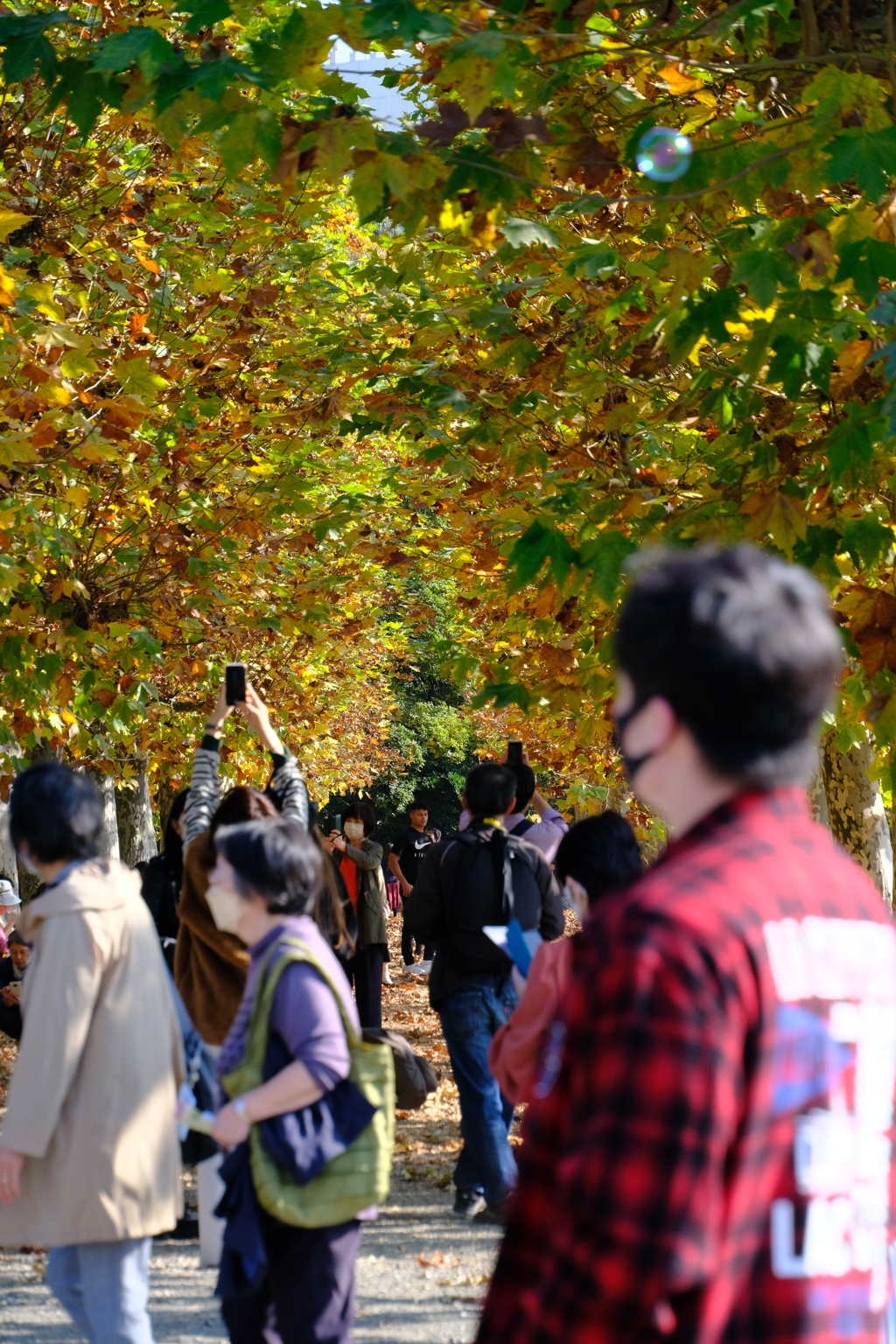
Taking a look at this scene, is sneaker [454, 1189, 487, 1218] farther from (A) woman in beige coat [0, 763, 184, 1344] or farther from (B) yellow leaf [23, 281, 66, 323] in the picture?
(B) yellow leaf [23, 281, 66, 323]

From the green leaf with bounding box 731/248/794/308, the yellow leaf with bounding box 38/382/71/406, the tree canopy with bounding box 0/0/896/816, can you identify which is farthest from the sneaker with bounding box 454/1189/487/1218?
the green leaf with bounding box 731/248/794/308

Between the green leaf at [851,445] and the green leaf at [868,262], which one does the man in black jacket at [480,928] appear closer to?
the green leaf at [851,445]

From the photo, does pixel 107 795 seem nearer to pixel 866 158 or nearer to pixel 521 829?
pixel 521 829

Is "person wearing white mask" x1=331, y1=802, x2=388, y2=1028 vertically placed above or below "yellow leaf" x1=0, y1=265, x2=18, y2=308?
below

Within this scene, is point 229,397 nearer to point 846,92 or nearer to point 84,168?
point 84,168

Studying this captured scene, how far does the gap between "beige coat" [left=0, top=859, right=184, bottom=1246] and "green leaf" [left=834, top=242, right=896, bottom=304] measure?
2.69 m

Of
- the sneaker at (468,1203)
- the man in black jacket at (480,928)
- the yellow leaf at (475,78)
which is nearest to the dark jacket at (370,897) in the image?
the sneaker at (468,1203)

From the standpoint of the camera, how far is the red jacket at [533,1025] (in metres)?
3.88

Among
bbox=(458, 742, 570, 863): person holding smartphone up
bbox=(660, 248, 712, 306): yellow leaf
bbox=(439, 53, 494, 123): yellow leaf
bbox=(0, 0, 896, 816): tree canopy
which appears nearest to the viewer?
bbox=(439, 53, 494, 123): yellow leaf

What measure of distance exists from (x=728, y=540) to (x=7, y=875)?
11.5 m

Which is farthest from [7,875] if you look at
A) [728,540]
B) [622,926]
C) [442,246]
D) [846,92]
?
[622,926]

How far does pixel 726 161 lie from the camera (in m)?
4.60

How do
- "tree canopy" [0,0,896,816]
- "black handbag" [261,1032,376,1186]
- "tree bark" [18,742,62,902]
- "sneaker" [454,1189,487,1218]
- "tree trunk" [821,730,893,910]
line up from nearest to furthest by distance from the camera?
"black handbag" [261,1032,376,1186]
"tree canopy" [0,0,896,816]
"sneaker" [454,1189,487,1218]
"tree trunk" [821,730,893,910]
"tree bark" [18,742,62,902]

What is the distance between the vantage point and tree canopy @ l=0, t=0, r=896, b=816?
4.23m
